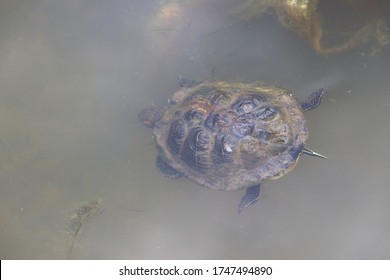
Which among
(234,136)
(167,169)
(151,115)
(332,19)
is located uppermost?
(332,19)

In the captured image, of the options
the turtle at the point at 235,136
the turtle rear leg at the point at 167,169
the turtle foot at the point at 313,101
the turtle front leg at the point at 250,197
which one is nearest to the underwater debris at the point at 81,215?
the turtle rear leg at the point at 167,169

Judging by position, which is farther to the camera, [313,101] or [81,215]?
[81,215]

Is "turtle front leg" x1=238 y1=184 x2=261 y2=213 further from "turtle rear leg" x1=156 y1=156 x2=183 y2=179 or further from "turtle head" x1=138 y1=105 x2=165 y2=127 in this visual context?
"turtle head" x1=138 y1=105 x2=165 y2=127

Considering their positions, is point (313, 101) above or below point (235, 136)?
above

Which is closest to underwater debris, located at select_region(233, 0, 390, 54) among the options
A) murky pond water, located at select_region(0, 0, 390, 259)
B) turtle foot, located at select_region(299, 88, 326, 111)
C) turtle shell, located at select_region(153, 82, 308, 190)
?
murky pond water, located at select_region(0, 0, 390, 259)

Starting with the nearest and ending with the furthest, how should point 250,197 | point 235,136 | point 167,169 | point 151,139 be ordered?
point 235,136
point 250,197
point 167,169
point 151,139

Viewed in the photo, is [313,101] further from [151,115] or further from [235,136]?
[151,115]

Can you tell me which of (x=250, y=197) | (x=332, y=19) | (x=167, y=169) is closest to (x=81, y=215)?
(x=167, y=169)

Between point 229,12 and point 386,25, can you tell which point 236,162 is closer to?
point 229,12
